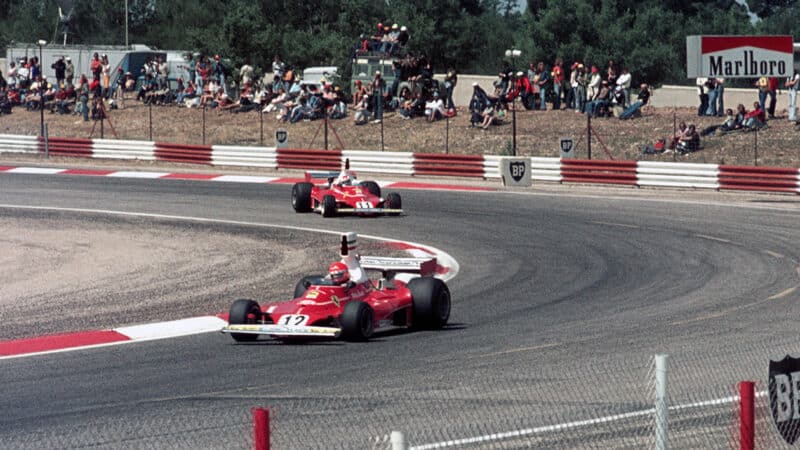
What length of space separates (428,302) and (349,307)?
1234 millimetres

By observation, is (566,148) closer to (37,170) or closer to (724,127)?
(724,127)

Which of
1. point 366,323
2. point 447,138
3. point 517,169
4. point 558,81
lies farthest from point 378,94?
point 366,323

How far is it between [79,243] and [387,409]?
16.4m

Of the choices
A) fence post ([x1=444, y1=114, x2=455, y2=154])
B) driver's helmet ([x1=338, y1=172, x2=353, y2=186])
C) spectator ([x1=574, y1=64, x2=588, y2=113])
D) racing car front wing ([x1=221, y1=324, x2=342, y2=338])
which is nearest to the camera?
racing car front wing ([x1=221, y1=324, x2=342, y2=338])

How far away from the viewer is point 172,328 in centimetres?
1658

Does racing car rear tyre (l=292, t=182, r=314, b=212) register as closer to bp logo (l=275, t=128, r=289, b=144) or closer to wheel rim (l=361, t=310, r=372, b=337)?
bp logo (l=275, t=128, r=289, b=144)

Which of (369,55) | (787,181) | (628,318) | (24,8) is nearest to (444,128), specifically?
(369,55)

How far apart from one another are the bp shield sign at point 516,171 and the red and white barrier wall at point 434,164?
1165 mm

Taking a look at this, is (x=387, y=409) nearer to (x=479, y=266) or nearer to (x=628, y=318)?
(x=628, y=318)

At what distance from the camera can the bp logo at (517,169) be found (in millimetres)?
34875

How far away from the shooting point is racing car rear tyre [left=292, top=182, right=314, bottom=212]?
29688 millimetres

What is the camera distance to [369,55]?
1884 inches

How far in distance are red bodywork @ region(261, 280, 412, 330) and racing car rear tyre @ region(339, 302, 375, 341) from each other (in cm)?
25

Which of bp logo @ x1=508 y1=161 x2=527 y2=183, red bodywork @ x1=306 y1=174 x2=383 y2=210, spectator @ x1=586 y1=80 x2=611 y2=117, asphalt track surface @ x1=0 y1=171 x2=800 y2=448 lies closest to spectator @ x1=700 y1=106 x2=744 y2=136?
spectator @ x1=586 y1=80 x2=611 y2=117
